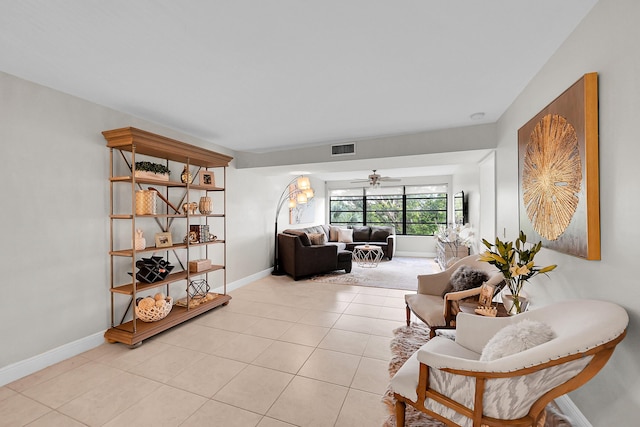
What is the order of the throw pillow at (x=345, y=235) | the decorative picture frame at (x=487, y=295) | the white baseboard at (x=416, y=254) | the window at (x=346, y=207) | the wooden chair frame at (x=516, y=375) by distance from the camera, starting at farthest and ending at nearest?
1. the window at (x=346, y=207)
2. the throw pillow at (x=345, y=235)
3. the white baseboard at (x=416, y=254)
4. the decorative picture frame at (x=487, y=295)
5. the wooden chair frame at (x=516, y=375)

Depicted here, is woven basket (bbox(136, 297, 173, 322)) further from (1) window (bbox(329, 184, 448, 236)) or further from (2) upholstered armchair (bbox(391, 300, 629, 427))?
(1) window (bbox(329, 184, 448, 236))

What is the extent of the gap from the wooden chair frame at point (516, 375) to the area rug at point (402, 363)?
0.42m

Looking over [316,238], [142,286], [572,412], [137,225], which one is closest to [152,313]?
[142,286]

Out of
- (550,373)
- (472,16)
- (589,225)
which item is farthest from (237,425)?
(472,16)

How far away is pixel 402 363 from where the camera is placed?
236 centimetres

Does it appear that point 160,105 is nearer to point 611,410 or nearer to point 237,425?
point 237,425

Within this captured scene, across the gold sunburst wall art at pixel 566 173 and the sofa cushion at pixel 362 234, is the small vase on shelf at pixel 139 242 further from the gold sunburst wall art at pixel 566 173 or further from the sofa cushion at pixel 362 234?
the sofa cushion at pixel 362 234

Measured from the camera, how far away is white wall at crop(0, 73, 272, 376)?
218 centimetres

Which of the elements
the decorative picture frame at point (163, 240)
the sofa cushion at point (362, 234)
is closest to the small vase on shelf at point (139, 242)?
the decorative picture frame at point (163, 240)

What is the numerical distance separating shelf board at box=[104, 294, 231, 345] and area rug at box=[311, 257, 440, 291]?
2.54m

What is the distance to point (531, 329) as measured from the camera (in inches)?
52.5

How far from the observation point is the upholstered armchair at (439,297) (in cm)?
246

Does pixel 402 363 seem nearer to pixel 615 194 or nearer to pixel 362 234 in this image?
pixel 615 194

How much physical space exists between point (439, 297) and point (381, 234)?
5278mm
